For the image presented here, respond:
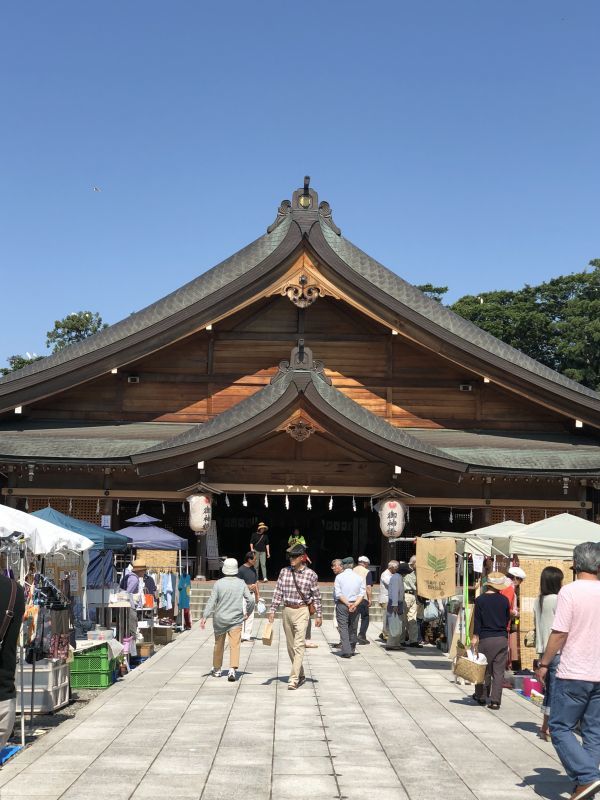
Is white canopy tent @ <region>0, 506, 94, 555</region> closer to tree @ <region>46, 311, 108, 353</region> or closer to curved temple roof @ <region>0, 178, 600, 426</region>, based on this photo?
curved temple roof @ <region>0, 178, 600, 426</region>

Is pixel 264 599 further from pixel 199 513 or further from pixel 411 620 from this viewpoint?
pixel 411 620

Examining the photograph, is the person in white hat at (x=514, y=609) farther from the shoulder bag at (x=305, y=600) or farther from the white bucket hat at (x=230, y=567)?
the white bucket hat at (x=230, y=567)

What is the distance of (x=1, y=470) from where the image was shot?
24.4 m

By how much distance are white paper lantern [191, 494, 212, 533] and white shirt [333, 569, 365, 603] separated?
7.73 m

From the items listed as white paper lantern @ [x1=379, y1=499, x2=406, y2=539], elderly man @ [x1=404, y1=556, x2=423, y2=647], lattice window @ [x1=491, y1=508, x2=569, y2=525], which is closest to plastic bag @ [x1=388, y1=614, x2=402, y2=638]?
elderly man @ [x1=404, y1=556, x2=423, y2=647]

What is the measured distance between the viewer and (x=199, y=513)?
23750 millimetres

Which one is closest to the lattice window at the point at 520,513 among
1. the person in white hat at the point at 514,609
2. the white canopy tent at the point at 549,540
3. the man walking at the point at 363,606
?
the man walking at the point at 363,606

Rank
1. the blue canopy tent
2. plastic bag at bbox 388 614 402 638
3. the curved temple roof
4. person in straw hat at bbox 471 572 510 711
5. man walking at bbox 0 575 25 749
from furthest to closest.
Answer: the curved temple roof
the blue canopy tent
plastic bag at bbox 388 614 402 638
person in straw hat at bbox 471 572 510 711
man walking at bbox 0 575 25 749

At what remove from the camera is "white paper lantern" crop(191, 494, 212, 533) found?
2372cm

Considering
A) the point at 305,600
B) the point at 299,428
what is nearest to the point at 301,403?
the point at 299,428

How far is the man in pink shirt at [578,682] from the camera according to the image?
266 inches

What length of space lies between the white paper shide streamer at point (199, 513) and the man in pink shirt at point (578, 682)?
55.9ft

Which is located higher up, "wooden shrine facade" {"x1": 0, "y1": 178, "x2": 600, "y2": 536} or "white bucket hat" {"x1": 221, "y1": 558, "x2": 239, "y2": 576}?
"wooden shrine facade" {"x1": 0, "y1": 178, "x2": 600, "y2": 536}

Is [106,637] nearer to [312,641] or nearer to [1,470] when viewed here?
[312,641]
